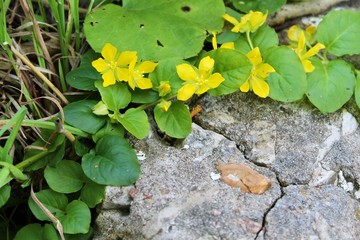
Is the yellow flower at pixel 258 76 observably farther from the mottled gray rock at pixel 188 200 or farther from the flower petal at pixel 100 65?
the flower petal at pixel 100 65

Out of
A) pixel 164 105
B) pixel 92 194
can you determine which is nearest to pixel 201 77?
pixel 164 105

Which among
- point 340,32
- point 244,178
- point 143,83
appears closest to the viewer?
point 244,178

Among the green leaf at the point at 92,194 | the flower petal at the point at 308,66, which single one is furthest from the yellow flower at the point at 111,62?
the flower petal at the point at 308,66

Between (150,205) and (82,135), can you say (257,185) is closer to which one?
(150,205)

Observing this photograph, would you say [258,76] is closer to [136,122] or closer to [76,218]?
[136,122]

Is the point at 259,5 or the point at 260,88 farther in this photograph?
the point at 259,5

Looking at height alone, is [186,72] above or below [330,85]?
above

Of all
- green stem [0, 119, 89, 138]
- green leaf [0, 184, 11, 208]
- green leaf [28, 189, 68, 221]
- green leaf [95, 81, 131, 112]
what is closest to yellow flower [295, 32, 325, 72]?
green leaf [95, 81, 131, 112]
